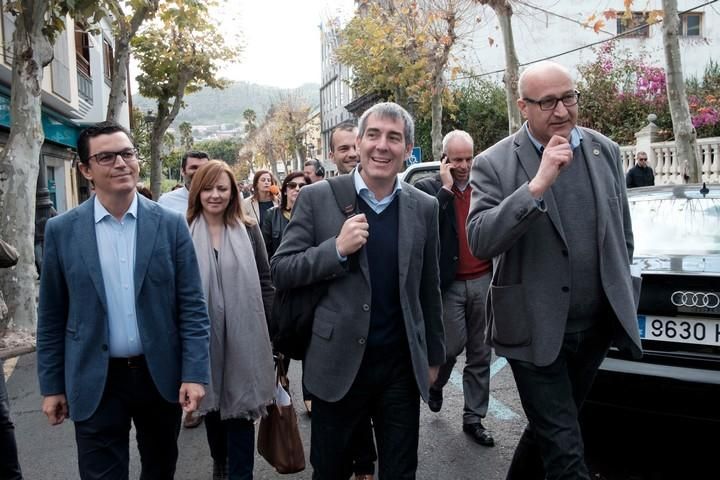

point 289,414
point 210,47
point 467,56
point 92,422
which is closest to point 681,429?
point 289,414

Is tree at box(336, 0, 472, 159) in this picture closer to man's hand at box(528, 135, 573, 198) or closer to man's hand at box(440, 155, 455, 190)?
man's hand at box(440, 155, 455, 190)

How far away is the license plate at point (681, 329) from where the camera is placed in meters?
3.48

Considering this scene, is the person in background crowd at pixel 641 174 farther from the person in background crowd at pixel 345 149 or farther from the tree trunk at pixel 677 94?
the person in background crowd at pixel 345 149

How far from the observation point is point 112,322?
112 inches

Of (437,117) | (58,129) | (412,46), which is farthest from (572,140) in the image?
(58,129)

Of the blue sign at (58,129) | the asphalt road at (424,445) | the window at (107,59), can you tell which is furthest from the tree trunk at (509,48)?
the window at (107,59)

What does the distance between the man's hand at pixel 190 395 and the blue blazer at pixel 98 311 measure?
0.10 feet

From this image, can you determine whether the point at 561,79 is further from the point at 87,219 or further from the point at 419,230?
the point at 87,219

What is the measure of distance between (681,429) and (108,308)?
9.04 ft

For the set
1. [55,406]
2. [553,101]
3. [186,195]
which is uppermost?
[553,101]

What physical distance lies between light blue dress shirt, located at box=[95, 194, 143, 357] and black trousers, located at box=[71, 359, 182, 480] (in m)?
0.08

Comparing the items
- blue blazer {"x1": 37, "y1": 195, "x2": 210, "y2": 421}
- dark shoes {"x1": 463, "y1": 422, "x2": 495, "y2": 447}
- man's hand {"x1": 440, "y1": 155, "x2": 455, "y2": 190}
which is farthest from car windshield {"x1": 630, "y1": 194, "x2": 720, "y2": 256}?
blue blazer {"x1": 37, "y1": 195, "x2": 210, "y2": 421}

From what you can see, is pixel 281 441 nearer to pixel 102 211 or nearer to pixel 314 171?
pixel 102 211

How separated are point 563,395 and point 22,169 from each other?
751 centimetres
